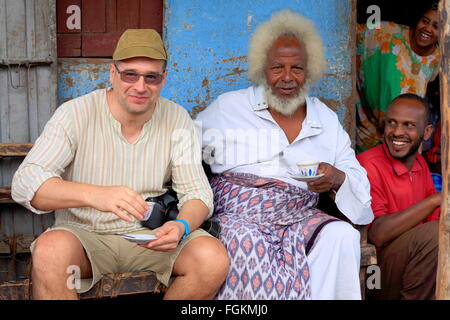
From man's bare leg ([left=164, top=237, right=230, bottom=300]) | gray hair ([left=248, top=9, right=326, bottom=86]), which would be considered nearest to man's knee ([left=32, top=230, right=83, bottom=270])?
man's bare leg ([left=164, top=237, right=230, bottom=300])

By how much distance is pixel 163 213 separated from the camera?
3.32 metres

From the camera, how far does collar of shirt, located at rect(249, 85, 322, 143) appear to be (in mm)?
3951

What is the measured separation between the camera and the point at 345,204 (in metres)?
3.70

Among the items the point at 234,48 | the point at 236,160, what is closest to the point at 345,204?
the point at 236,160

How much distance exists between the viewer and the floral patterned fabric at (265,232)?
3.37 metres

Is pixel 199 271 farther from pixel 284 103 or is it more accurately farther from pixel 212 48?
pixel 212 48

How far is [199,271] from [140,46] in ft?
3.76

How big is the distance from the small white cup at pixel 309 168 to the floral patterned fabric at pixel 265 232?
0.36 meters

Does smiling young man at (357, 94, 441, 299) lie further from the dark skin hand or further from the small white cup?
the small white cup

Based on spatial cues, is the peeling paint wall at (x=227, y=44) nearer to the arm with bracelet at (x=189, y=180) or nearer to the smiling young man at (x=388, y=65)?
the smiling young man at (x=388, y=65)

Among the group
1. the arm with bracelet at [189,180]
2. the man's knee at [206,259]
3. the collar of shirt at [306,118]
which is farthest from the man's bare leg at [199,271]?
the collar of shirt at [306,118]

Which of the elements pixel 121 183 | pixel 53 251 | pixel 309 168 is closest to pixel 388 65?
pixel 309 168

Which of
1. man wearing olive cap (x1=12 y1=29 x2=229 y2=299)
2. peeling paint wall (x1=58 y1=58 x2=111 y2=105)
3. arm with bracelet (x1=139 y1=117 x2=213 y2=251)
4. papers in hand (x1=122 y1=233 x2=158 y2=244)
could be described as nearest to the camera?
papers in hand (x1=122 y1=233 x2=158 y2=244)

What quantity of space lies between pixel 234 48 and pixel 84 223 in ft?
6.07
